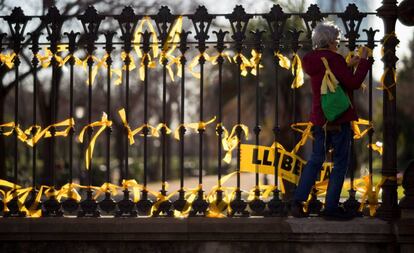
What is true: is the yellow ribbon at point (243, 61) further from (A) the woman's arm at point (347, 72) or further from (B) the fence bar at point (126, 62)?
(B) the fence bar at point (126, 62)

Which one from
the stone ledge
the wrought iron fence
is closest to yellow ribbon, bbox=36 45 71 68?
the wrought iron fence

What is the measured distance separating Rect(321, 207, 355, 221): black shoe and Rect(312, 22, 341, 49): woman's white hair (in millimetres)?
1361

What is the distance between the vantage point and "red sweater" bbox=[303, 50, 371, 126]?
20.5 ft

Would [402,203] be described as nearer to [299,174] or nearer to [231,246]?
[299,174]

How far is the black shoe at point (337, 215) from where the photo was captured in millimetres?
6238

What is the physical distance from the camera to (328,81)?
20.4ft

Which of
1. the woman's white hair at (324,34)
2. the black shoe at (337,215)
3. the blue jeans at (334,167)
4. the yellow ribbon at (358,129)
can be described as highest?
the woman's white hair at (324,34)

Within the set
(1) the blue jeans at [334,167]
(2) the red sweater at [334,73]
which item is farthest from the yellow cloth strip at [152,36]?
(1) the blue jeans at [334,167]

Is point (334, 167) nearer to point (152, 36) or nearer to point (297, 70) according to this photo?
point (297, 70)

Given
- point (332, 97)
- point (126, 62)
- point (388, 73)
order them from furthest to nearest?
point (126, 62)
point (388, 73)
point (332, 97)

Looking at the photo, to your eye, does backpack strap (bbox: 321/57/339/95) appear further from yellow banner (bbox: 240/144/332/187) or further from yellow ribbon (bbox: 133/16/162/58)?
yellow ribbon (bbox: 133/16/162/58)

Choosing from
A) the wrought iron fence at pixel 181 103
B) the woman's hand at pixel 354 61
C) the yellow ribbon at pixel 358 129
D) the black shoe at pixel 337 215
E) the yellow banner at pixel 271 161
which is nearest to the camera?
the black shoe at pixel 337 215

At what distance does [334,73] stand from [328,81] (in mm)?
100

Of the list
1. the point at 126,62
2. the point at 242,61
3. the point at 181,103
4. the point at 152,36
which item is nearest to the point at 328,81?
the point at 242,61
